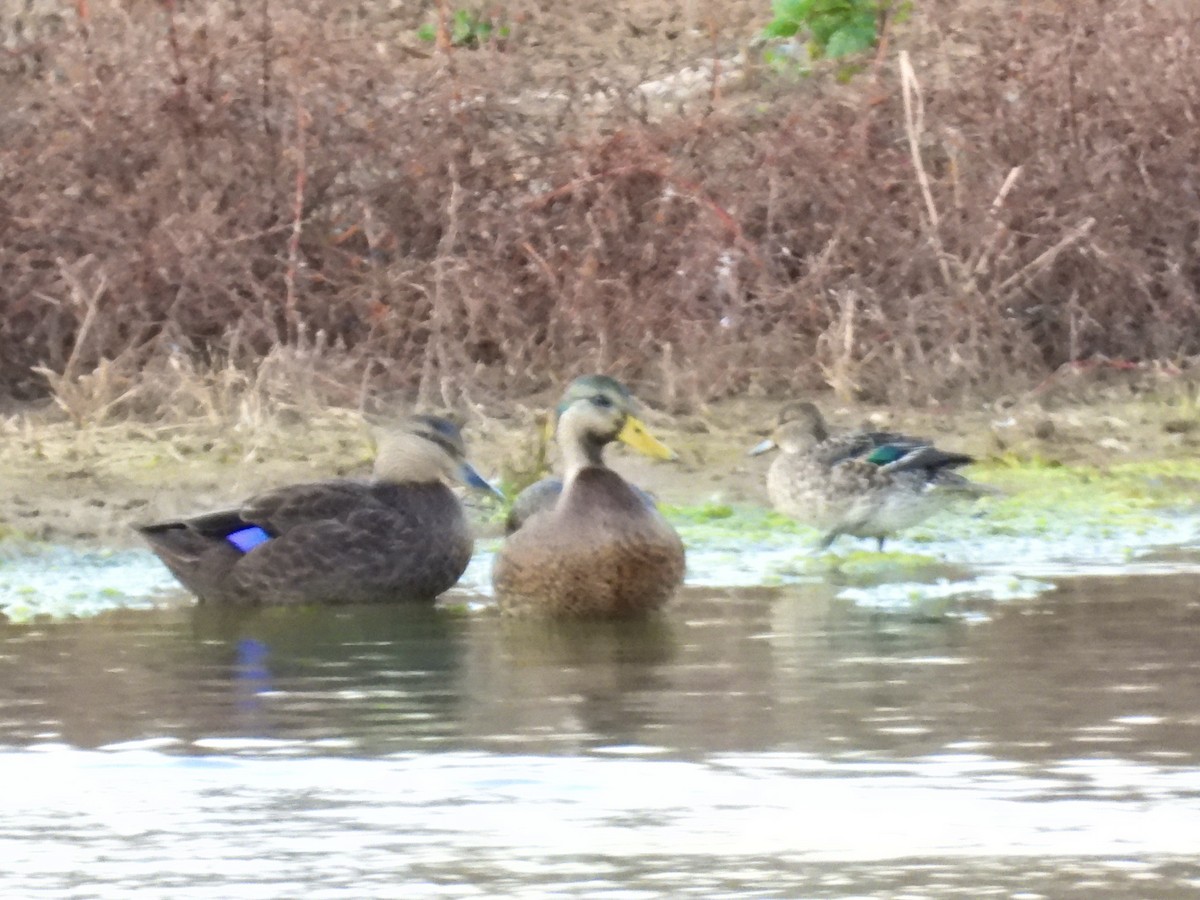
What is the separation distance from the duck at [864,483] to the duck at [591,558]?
4.36 feet

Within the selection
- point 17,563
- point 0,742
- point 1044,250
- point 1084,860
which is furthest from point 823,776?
point 1044,250

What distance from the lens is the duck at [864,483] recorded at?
9.34 metres

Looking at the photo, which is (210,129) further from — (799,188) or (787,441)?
(787,441)

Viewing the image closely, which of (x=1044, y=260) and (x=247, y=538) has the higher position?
(x=1044, y=260)

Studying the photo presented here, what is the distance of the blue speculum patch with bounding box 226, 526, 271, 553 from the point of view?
334 inches

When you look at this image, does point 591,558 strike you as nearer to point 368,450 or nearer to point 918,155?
point 368,450

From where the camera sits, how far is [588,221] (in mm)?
11961

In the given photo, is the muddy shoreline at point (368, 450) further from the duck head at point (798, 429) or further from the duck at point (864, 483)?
the duck at point (864, 483)

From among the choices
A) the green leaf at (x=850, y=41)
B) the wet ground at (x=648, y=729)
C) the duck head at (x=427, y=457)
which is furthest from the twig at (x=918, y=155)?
the duck head at (x=427, y=457)

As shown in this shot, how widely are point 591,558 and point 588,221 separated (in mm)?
4183

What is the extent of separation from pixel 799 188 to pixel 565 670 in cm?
542

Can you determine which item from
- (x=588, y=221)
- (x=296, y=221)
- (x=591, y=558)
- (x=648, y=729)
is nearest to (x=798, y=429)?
(x=591, y=558)

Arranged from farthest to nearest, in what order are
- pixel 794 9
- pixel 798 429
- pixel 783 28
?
1. pixel 783 28
2. pixel 794 9
3. pixel 798 429

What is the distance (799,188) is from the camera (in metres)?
12.1
